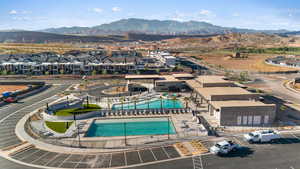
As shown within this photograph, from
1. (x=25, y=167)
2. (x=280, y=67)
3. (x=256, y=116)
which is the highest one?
(x=280, y=67)

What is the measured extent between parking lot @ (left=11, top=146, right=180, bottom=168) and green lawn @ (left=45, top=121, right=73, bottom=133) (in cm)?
863

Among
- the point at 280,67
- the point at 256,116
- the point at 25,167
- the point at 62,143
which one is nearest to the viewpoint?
the point at 25,167

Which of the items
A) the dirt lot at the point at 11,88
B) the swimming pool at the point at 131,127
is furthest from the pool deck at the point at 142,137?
the dirt lot at the point at 11,88

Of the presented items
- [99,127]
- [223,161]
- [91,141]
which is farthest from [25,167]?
[223,161]

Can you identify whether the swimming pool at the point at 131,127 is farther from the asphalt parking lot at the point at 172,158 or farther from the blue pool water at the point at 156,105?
the blue pool water at the point at 156,105

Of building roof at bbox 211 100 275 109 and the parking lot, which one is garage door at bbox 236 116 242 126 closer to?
building roof at bbox 211 100 275 109

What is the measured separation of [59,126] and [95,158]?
1775 centimetres

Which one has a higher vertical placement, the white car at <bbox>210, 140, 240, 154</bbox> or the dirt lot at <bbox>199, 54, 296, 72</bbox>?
the dirt lot at <bbox>199, 54, 296, 72</bbox>

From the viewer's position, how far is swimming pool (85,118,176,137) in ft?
148

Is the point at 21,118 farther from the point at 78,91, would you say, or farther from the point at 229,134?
the point at 229,134

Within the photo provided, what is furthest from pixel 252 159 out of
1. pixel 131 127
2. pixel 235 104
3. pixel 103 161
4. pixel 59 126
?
pixel 59 126

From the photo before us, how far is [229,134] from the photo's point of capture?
42750mm

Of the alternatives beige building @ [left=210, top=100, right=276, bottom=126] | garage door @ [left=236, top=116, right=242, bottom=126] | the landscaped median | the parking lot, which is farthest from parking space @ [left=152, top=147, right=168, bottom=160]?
the landscaped median

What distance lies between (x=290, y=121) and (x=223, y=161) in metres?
26.7
